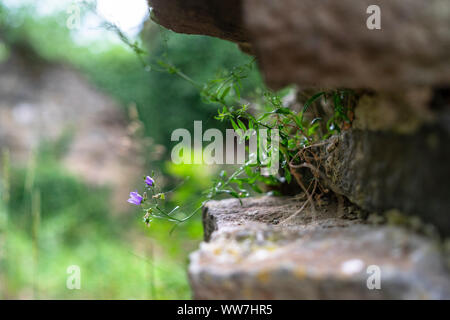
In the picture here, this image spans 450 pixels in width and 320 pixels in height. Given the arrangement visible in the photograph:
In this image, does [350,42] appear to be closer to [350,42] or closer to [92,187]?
[350,42]

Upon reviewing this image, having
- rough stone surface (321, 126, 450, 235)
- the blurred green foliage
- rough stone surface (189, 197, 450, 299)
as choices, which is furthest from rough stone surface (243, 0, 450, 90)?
the blurred green foliage

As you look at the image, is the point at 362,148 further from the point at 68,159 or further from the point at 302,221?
the point at 68,159

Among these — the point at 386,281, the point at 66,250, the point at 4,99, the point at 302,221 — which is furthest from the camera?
the point at 4,99

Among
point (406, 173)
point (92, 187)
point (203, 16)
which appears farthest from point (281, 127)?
point (92, 187)

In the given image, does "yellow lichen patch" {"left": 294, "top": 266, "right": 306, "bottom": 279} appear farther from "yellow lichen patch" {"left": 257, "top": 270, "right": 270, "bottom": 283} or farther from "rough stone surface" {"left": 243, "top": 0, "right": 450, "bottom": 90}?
"rough stone surface" {"left": 243, "top": 0, "right": 450, "bottom": 90}

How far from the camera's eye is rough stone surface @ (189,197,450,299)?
679 millimetres

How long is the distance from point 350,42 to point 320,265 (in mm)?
407

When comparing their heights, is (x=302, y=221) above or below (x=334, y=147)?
below

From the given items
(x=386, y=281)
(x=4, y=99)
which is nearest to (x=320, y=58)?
(x=386, y=281)

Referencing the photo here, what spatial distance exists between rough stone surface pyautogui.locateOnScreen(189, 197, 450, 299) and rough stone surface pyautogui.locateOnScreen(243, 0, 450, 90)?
30 cm

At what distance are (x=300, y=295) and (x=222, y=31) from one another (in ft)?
2.75

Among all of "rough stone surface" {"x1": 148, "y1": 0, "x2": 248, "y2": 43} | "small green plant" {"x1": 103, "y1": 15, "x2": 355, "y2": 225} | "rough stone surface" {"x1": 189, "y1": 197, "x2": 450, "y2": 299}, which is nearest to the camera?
"rough stone surface" {"x1": 189, "y1": 197, "x2": 450, "y2": 299}

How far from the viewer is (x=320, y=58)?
0.73 metres

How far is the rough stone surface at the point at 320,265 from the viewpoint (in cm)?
68
